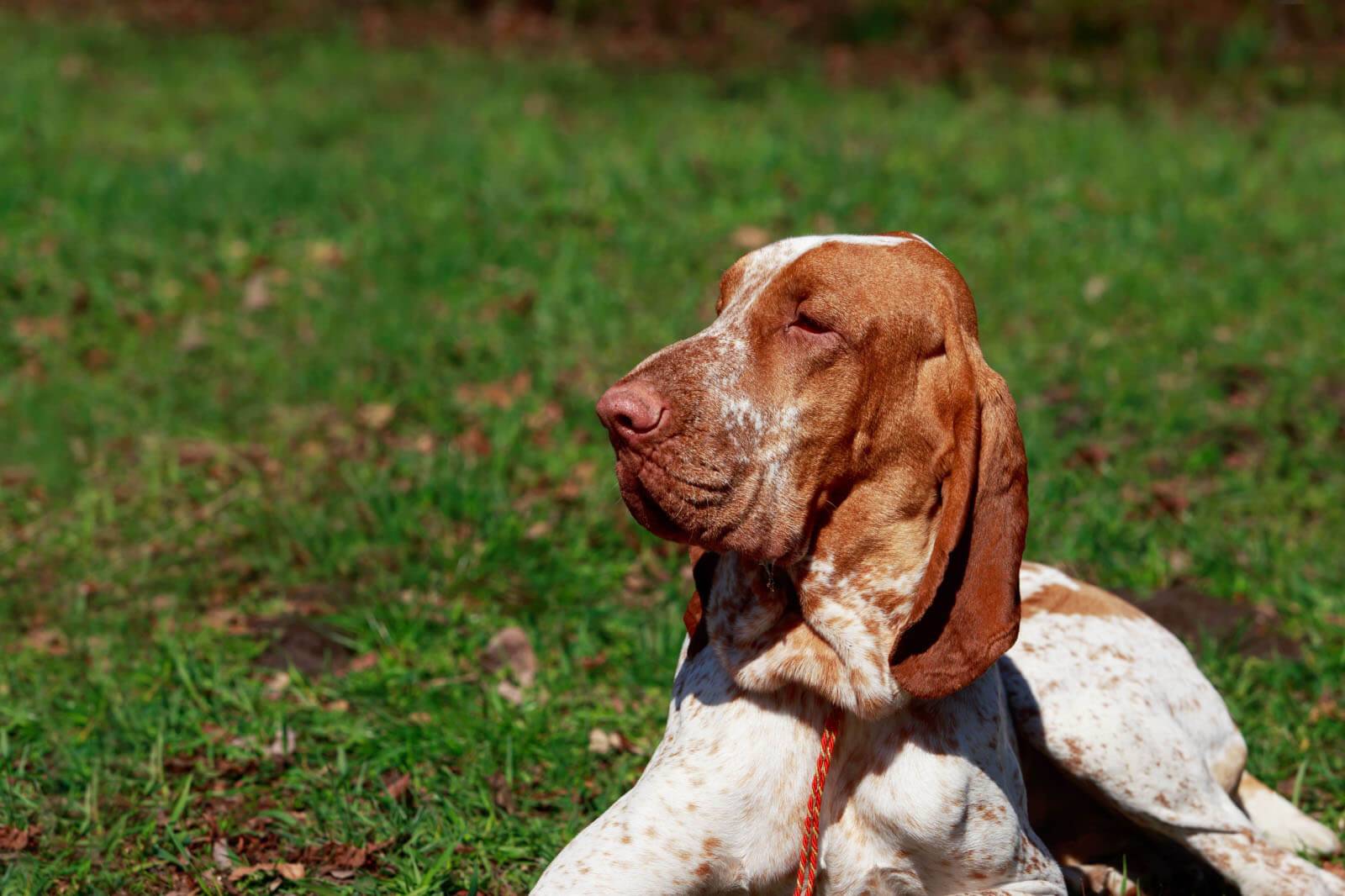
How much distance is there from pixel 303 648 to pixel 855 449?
2.42m

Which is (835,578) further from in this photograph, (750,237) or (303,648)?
(750,237)

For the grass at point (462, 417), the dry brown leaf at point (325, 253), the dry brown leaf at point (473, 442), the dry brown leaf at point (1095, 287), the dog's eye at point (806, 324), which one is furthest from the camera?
the dry brown leaf at point (325, 253)

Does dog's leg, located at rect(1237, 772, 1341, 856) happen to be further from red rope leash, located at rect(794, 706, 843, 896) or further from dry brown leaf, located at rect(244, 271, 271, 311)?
dry brown leaf, located at rect(244, 271, 271, 311)

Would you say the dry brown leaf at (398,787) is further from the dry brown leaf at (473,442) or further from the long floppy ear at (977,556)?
the dry brown leaf at (473,442)

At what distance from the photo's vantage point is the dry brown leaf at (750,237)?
26.1ft

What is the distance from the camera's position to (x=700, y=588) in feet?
10.1

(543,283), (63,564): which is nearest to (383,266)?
(543,283)

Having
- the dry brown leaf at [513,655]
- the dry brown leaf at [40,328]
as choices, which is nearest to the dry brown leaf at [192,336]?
the dry brown leaf at [40,328]

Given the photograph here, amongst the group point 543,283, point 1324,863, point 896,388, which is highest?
point 896,388

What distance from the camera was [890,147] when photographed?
379 inches

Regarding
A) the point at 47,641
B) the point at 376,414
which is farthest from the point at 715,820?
the point at 376,414

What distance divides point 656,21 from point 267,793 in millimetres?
11661

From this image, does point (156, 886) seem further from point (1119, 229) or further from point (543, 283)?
point (1119, 229)

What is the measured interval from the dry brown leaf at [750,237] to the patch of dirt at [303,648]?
3.93 m
